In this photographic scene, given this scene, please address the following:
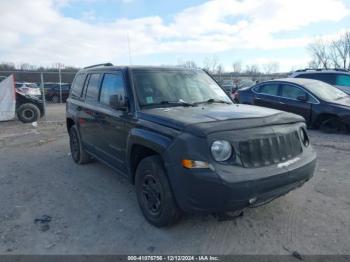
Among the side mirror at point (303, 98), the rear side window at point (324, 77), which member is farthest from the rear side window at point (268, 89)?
the rear side window at point (324, 77)

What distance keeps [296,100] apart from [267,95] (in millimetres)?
1069

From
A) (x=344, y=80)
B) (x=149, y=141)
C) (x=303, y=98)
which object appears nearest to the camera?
(x=149, y=141)

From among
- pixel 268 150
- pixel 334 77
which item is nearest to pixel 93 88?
pixel 268 150

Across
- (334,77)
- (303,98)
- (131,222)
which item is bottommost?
(131,222)

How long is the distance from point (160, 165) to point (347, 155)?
4.93 meters

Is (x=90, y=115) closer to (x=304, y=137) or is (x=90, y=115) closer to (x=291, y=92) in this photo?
(x=304, y=137)

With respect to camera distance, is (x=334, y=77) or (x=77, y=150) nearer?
(x=77, y=150)

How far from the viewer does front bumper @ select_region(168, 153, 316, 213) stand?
2.95 meters

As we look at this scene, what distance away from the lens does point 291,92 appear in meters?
9.67

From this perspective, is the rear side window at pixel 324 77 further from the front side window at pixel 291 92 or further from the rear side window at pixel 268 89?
the front side window at pixel 291 92

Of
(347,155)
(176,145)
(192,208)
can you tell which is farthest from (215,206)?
(347,155)

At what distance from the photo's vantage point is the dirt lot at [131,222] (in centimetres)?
331

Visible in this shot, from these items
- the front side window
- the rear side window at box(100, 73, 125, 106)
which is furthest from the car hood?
the front side window

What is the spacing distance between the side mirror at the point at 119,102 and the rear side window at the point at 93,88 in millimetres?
1043
